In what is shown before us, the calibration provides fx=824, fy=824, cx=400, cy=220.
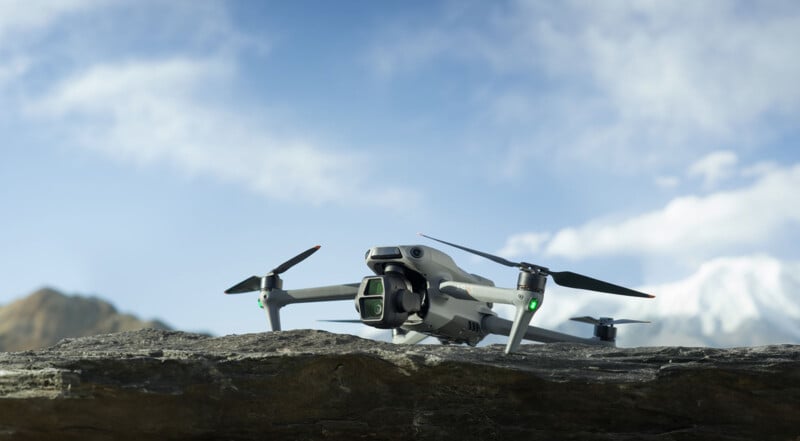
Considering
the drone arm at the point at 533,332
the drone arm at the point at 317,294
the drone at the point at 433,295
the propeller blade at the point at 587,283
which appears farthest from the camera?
the drone arm at the point at 317,294

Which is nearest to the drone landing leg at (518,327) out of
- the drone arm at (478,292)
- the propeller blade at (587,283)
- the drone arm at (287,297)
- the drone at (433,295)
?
the drone at (433,295)

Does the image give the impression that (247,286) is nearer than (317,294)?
No

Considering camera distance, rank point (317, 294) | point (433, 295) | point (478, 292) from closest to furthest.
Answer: point (478, 292) → point (433, 295) → point (317, 294)

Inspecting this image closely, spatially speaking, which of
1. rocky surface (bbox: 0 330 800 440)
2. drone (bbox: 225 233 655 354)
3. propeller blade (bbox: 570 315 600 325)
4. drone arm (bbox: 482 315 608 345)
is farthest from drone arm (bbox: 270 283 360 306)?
propeller blade (bbox: 570 315 600 325)

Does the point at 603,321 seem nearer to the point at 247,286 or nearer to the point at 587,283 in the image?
the point at 587,283

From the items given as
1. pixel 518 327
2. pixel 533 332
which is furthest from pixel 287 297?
pixel 518 327

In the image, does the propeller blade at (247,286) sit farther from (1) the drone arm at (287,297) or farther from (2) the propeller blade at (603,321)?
(2) the propeller blade at (603,321)

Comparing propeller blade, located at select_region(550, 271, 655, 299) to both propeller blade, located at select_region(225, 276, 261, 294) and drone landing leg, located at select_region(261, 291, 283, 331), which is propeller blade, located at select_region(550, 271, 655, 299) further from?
propeller blade, located at select_region(225, 276, 261, 294)
